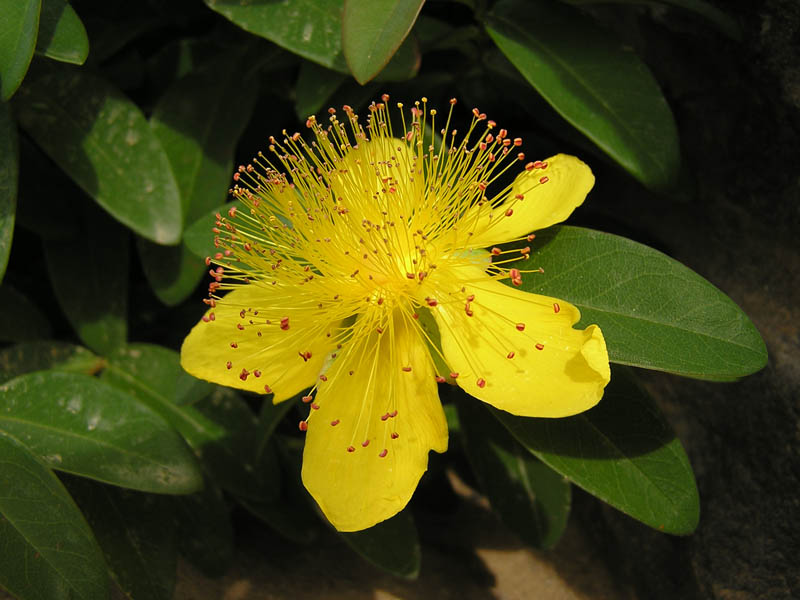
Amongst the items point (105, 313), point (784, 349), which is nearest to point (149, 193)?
Answer: point (105, 313)

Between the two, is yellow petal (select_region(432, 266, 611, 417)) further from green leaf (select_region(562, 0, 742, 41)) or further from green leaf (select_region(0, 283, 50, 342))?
green leaf (select_region(0, 283, 50, 342))

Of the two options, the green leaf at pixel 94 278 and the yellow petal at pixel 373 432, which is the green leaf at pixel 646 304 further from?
the green leaf at pixel 94 278

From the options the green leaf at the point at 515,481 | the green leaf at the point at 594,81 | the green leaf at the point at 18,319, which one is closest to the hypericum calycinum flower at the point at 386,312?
the green leaf at the point at 594,81

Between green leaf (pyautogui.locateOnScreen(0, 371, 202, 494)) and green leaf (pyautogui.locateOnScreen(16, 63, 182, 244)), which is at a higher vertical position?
green leaf (pyautogui.locateOnScreen(16, 63, 182, 244))

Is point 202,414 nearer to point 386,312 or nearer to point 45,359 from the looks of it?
point 45,359

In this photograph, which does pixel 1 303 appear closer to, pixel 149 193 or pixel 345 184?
pixel 149 193

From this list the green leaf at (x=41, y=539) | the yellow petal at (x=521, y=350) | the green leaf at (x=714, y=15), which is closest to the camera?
the yellow petal at (x=521, y=350)

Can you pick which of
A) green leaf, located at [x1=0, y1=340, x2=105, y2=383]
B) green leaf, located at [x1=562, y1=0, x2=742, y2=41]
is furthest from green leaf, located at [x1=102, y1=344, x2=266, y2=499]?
green leaf, located at [x1=562, y1=0, x2=742, y2=41]
